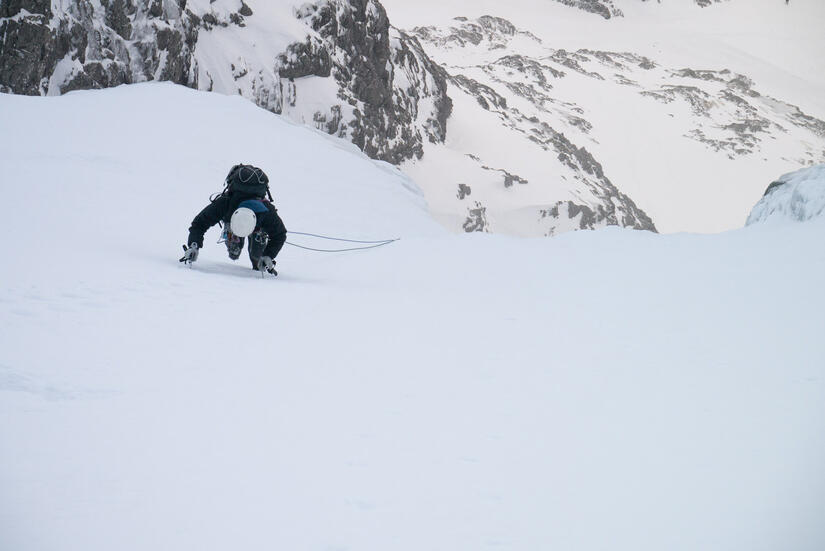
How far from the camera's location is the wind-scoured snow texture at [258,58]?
21.4 meters

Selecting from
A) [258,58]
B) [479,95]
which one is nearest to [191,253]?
[258,58]

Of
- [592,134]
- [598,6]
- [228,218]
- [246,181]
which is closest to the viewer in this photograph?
[246,181]

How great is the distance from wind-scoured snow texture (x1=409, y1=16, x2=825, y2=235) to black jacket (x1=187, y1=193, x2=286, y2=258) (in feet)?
118

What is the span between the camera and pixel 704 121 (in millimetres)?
105688

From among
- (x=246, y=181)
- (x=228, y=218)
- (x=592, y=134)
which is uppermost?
(x=592, y=134)

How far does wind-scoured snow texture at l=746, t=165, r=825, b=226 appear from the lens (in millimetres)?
8930

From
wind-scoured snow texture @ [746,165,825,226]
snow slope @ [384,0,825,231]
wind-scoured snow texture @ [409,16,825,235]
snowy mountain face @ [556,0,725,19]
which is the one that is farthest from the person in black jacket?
snowy mountain face @ [556,0,725,19]

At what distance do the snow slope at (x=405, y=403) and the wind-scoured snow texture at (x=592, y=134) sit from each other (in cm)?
3734

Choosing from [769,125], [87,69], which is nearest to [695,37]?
[769,125]

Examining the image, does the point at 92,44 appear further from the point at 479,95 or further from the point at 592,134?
the point at 592,134

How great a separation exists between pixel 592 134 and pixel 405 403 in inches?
3637

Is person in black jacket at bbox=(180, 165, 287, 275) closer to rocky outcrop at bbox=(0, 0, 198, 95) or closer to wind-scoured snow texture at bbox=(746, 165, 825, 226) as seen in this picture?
wind-scoured snow texture at bbox=(746, 165, 825, 226)

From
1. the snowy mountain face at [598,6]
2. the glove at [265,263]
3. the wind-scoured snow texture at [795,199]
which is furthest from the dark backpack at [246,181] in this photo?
the snowy mountain face at [598,6]

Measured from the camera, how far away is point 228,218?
6844 millimetres
